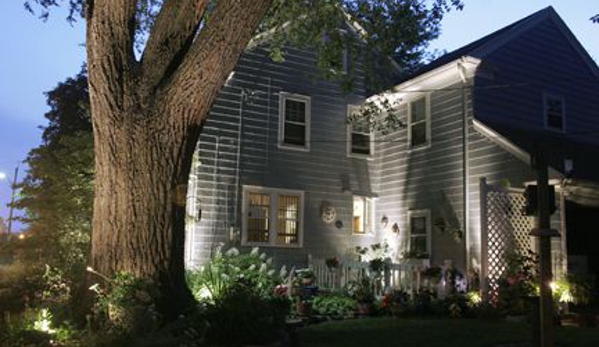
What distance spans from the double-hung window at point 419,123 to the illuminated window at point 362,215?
79.5 inches

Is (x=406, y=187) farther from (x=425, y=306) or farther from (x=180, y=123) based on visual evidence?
(x=180, y=123)

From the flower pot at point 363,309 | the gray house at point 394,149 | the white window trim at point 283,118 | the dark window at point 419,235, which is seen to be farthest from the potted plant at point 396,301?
the white window trim at point 283,118

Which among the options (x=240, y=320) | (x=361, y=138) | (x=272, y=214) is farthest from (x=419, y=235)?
(x=240, y=320)

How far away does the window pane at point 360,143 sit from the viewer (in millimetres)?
16266

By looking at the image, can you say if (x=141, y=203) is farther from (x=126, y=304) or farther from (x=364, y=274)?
(x=364, y=274)

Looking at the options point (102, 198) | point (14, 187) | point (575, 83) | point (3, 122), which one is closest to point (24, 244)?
point (14, 187)

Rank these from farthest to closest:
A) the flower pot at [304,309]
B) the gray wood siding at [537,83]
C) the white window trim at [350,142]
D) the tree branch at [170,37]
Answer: the white window trim at [350,142] → the gray wood siding at [537,83] → the flower pot at [304,309] → the tree branch at [170,37]

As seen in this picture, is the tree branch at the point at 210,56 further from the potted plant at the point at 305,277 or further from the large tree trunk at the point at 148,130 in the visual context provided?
the potted plant at the point at 305,277

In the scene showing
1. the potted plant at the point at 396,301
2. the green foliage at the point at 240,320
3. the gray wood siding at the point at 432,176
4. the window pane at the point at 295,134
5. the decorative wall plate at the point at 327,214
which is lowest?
the potted plant at the point at 396,301

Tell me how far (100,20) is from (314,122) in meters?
9.22

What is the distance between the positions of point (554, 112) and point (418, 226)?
4.48 meters

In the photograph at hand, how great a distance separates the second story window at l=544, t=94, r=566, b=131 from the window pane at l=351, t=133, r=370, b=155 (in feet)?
14.8

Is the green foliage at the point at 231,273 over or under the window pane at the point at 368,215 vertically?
under

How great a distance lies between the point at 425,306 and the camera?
1132 centimetres
